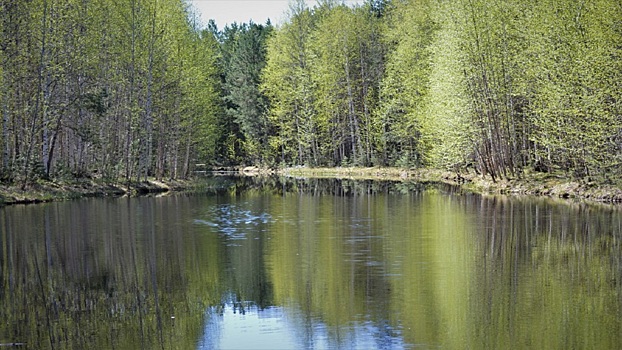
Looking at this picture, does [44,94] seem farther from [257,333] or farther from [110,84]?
[257,333]

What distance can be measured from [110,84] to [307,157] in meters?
33.8

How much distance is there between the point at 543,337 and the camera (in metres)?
10.9

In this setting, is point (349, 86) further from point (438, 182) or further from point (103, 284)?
point (103, 284)

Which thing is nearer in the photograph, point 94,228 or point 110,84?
point 94,228

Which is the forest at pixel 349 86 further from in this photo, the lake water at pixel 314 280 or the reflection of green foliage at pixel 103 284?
the reflection of green foliage at pixel 103 284

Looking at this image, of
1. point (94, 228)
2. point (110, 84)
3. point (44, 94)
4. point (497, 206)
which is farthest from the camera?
point (110, 84)

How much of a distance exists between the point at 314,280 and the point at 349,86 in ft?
182

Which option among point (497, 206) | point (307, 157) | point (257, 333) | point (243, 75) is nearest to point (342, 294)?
point (257, 333)

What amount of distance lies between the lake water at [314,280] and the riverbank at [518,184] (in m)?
4.75

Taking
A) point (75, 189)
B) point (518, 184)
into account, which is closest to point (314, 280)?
point (75, 189)

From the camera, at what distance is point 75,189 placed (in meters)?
39.4

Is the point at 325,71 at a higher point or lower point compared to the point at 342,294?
higher

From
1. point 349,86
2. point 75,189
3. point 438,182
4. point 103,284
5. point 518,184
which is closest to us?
point 103,284

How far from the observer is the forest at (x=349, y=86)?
3522cm
